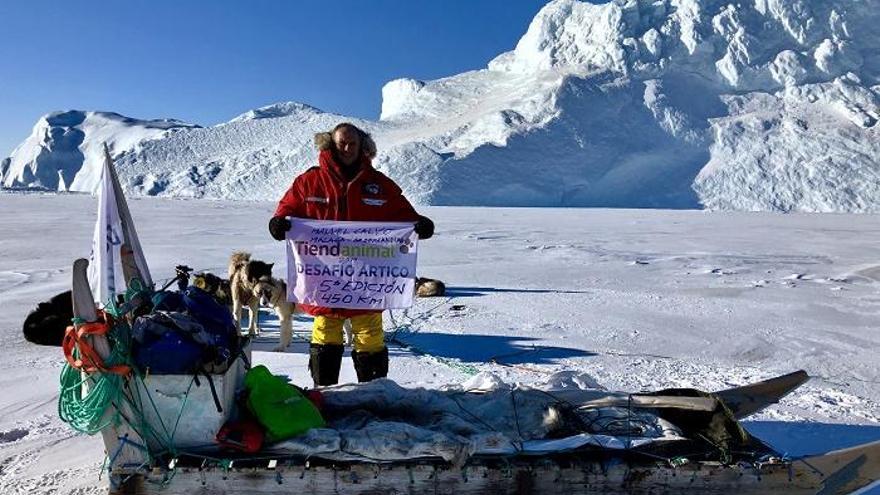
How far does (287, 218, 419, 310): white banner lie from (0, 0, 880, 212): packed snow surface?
138 ft

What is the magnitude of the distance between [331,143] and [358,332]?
38.7 inches

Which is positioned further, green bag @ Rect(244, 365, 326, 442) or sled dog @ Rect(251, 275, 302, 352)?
sled dog @ Rect(251, 275, 302, 352)

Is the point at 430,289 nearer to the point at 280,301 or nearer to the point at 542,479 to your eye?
the point at 280,301

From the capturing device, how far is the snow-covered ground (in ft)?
11.8

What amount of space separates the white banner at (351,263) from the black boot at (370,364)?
9.5 inches

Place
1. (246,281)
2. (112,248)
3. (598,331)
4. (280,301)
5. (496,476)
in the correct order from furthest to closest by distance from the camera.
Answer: (598,331) < (246,281) < (280,301) < (112,248) < (496,476)

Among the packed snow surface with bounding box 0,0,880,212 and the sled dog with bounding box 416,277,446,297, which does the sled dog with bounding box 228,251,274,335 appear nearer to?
the sled dog with bounding box 416,277,446,297

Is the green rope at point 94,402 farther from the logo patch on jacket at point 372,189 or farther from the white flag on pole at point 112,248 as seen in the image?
the logo patch on jacket at point 372,189

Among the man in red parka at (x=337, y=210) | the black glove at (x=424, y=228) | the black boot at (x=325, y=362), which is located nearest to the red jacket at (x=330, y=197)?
the man in red parka at (x=337, y=210)

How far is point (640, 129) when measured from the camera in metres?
55.5

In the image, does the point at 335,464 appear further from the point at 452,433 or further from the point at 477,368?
the point at 477,368

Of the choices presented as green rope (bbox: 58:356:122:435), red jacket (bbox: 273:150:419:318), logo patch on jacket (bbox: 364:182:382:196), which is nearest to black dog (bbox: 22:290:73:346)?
red jacket (bbox: 273:150:419:318)

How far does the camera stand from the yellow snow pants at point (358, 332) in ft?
11.8

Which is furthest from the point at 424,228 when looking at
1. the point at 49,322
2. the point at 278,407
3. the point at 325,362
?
the point at 49,322
